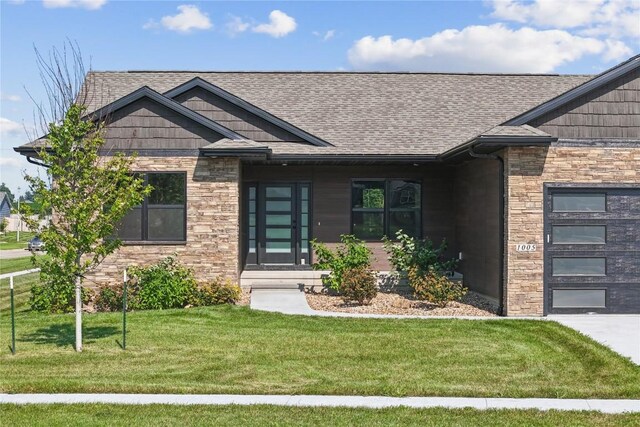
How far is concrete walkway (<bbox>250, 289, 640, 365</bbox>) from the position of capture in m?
10.1

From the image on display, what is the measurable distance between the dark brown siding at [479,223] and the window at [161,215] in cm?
677

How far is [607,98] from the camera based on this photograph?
496 inches

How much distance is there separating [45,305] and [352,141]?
8.16 metres

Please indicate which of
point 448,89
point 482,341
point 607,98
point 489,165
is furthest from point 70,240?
point 448,89

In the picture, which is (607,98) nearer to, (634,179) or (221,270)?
(634,179)

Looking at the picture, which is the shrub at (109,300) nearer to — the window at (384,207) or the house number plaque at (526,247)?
the window at (384,207)

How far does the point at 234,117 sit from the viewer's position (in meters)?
15.9

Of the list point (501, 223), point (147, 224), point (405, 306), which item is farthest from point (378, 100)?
point (147, 224)

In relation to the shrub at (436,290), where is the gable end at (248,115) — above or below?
above

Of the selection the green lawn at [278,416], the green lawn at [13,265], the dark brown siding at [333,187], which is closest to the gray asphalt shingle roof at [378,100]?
the dark brown siding at [333,187]

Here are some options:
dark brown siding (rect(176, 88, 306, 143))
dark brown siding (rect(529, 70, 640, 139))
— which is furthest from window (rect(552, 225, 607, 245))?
dark brown siding (rect(176, 88, 306, 143))

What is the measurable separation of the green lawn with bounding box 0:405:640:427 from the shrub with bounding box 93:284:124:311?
260 inches

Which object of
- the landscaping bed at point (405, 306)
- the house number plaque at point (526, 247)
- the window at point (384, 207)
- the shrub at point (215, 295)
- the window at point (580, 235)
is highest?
the window at point (384, 207)

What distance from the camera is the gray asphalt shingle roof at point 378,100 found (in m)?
16.1
